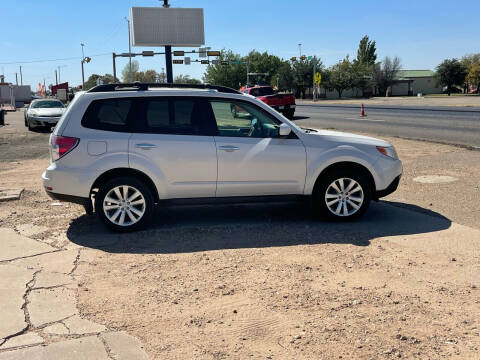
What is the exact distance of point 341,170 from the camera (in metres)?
6.46

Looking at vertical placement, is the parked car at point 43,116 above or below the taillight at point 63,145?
above

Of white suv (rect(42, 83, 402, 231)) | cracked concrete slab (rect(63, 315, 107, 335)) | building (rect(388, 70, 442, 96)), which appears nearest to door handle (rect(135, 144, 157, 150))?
white suv (rect(42, 83, 402, 231))

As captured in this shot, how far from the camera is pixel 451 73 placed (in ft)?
286

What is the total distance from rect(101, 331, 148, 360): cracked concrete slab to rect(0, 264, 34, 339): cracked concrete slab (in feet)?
2.45

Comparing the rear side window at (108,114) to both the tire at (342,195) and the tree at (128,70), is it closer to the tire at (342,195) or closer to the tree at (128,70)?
the tire at (342,195)

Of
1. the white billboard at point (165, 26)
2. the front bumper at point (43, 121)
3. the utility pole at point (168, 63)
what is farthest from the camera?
the white billboard at point (165, 26)

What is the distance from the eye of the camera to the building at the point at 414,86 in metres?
99.8

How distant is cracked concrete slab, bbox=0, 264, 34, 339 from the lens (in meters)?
3.78

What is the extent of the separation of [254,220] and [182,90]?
6.56ft

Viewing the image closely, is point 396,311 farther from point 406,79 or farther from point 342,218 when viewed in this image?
point 406,79

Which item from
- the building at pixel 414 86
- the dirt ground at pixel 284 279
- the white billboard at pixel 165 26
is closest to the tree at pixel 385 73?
the building at pixel 414 86

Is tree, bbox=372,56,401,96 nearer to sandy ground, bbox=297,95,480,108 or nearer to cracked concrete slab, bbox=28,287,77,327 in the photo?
sandy ground, bbox=297,95,480,108

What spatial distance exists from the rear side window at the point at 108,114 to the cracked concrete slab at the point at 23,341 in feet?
10.0

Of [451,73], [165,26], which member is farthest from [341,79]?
[165,26]
